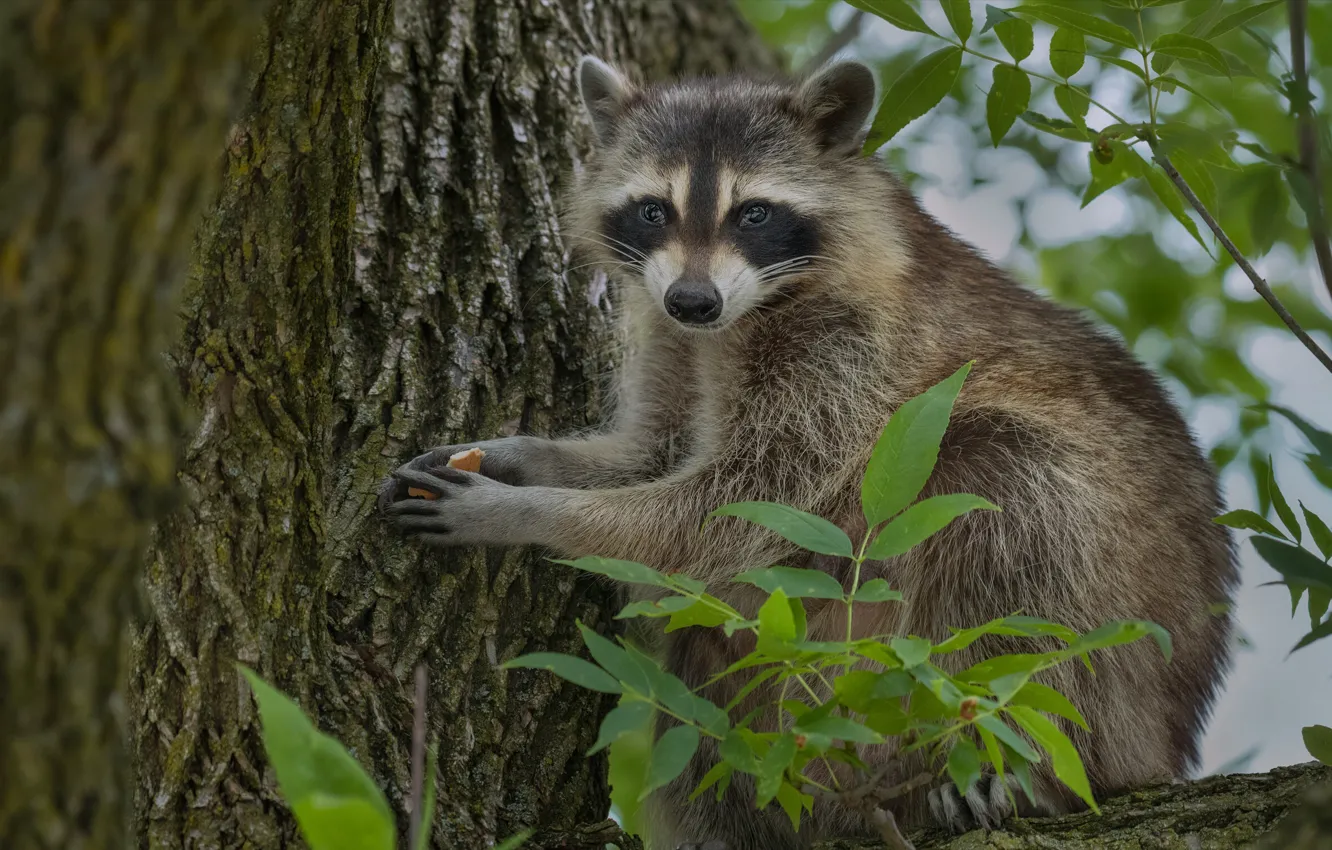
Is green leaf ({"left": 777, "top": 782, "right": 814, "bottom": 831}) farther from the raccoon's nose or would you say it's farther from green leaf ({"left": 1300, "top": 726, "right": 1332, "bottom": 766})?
the raccoon's nose

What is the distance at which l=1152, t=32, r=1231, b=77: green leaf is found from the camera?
6.86 ft

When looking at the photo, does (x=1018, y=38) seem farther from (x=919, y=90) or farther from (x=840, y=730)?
(x=840, y=730)

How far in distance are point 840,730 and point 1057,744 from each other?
0.30m

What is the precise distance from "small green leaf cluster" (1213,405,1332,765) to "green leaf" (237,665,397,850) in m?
1.21

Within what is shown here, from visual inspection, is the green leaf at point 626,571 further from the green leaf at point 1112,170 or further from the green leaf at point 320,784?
the green leaf at point 1112,170

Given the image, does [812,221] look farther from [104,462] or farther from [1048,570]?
[104,462]

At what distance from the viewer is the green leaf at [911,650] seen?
5.27ft

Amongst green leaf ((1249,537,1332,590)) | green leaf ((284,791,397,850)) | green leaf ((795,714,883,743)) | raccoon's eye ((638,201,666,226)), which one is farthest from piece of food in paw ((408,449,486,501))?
green leaf ((1249,537,1332,590))

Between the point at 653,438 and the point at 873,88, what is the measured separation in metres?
1.12

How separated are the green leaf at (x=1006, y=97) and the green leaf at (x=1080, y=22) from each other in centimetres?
27

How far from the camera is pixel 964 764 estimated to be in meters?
1.75

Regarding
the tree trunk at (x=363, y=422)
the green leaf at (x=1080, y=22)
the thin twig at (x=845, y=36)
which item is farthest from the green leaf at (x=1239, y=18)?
the thin twig at (x=845, y=36)

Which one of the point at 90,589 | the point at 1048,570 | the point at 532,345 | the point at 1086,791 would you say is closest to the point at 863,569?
the point at 1048,570

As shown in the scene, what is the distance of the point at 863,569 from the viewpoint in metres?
2.91
